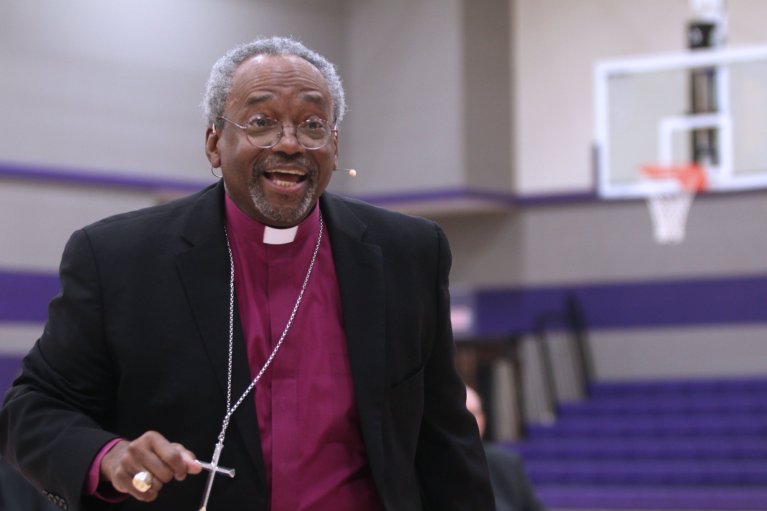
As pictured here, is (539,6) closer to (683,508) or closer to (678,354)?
(678,354)

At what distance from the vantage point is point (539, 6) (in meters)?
14.3

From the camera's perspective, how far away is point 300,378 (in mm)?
2479

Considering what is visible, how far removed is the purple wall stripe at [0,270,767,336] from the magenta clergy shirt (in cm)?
988

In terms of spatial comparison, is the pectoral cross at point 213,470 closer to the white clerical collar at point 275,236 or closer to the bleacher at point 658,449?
the white clerical collar at point 275,236

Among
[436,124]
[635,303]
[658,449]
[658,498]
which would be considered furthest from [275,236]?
[635,303]

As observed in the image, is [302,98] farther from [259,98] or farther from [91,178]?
[91,178]

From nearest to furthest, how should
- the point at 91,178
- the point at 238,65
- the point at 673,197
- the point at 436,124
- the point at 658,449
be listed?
1. the point at 238,65
2. the point at 658,449
3. the point at 91,178
4. the point at 673,197
5. the point at 436,124

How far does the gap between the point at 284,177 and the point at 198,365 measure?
394mm

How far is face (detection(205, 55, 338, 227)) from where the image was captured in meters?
2.47

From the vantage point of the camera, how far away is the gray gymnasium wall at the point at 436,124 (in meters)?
12.0

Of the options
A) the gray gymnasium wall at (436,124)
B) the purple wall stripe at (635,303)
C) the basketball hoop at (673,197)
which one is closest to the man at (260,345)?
the basketball hoop at (673,197)

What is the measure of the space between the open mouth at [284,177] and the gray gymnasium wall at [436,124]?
32.0 ft

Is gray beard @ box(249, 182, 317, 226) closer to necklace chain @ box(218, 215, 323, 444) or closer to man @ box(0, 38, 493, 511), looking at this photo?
man @ box(0, 38, 493, 511)

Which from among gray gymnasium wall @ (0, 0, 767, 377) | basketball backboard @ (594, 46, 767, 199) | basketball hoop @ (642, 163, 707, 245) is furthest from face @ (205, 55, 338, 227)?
gray gymnasium wall @ (0, 0, 767, 377)
